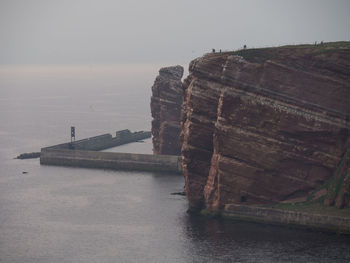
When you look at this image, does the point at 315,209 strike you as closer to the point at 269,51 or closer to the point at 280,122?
the point at 280,122

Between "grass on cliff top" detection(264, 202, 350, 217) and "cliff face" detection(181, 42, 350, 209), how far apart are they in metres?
1.83

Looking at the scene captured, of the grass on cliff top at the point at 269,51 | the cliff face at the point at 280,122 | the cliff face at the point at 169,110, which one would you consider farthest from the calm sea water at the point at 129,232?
the cliff face at the point at 169,110

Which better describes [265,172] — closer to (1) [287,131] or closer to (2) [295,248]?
(1) [287,131]

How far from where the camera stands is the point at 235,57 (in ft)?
416

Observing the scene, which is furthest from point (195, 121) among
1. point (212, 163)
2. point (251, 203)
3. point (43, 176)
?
point (43, 176)

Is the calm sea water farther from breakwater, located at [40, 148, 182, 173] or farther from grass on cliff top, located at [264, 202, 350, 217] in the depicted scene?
breakwater, located at [40, 148, 182, 173]

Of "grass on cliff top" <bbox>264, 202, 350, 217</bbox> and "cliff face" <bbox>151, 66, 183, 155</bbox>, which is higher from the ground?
"cliff face" <bbox>151, 66, 183, 155</bbox>

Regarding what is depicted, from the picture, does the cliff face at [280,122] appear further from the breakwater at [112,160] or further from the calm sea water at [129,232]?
the breakwater at [112,160]

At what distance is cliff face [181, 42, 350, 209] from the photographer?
12462 centimetres

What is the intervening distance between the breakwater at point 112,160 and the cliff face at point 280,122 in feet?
152

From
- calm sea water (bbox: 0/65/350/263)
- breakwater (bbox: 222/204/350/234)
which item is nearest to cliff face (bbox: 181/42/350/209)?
breakwater (bbox: 222/204/350/234)

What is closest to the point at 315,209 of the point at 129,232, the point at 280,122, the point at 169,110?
the point at 280,122

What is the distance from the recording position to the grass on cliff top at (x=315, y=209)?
390ft

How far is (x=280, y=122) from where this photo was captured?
408ft
